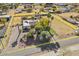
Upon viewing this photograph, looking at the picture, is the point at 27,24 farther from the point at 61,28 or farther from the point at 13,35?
the point at 61,28

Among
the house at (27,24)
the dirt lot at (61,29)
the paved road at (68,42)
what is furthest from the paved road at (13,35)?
the paved road at (68,42)

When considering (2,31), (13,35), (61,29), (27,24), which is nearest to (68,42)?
(61,29)

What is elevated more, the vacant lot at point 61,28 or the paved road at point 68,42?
the vacant lot at point 61,28

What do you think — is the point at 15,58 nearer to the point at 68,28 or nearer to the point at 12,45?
the point at 12,45

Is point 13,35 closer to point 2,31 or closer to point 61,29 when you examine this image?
point 2,31

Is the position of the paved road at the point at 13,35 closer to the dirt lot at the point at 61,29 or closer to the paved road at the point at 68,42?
the dirt lot at the point at 61,29

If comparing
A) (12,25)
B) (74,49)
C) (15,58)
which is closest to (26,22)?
(12,25)

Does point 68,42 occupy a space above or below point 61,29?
below

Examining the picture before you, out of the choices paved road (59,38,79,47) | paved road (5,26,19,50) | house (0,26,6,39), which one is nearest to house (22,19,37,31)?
paved road (5,26,19,50)

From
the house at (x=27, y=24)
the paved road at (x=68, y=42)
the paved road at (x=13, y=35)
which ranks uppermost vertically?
the house at (x=27, y=24)

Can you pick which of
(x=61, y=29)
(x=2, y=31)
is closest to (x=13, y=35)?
(x=2, y=31)
